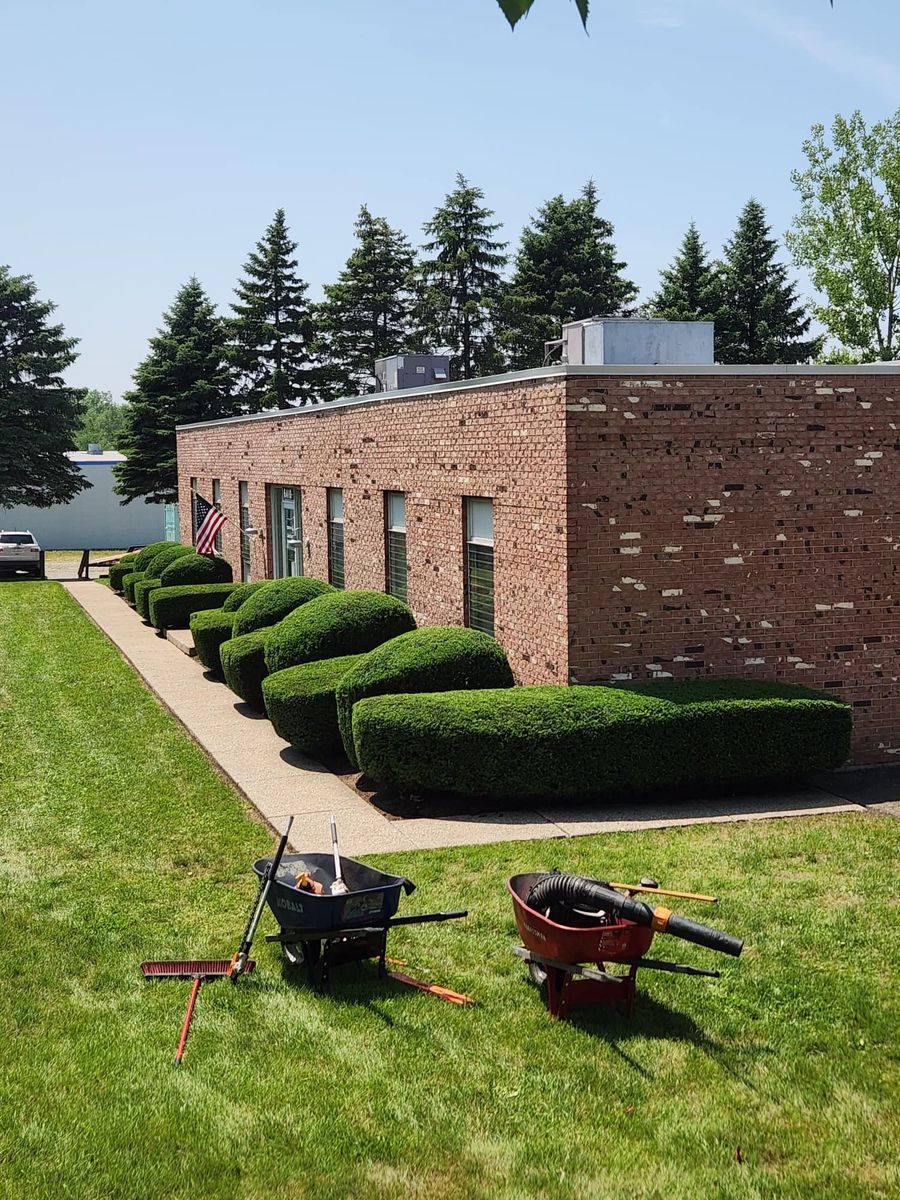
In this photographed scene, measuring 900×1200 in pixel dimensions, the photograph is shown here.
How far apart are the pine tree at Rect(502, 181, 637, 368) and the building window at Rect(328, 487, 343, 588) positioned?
32.4m

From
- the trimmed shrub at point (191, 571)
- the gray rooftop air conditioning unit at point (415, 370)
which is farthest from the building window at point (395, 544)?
the trimmed shrub at point (191, 571)

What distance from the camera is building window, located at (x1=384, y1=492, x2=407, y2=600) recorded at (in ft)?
59.2

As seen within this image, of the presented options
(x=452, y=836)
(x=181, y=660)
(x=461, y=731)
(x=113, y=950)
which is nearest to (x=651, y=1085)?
(x=113, y=950)

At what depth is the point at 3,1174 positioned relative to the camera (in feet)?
18.4

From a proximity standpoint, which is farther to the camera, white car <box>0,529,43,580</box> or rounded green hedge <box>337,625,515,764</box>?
white car <box>0,529,43,580</box>

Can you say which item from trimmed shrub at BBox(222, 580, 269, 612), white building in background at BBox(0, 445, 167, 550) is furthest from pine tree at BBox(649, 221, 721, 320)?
trimmed shrub at BBox(222, 580, 269, 612)

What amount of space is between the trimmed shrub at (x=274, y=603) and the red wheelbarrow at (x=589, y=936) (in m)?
11.2

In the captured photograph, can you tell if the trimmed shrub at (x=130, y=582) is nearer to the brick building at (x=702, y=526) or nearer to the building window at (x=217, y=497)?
the building window at (x=217, y=497)

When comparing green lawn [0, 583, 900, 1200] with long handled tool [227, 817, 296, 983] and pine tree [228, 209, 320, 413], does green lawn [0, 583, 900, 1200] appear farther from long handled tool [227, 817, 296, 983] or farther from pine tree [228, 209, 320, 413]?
pine tree [228, 209, 320, 413]

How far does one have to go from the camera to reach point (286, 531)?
25.0 metres

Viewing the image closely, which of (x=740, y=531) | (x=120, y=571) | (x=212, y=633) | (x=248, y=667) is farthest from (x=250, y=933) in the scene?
(x=120, y=571)

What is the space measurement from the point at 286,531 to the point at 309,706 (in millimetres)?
11737

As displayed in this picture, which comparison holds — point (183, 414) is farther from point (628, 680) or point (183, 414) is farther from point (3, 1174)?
point (3, 1174)

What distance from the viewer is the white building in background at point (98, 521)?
56594mm
